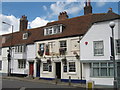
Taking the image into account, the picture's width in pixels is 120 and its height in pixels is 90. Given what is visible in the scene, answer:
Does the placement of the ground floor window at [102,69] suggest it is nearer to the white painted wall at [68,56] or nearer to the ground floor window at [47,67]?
the white painted wall at [68,56]

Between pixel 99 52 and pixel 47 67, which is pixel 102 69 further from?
pixel 47 67

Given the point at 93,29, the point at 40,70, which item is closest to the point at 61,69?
the point at 40,70

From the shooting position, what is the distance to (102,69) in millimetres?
18047

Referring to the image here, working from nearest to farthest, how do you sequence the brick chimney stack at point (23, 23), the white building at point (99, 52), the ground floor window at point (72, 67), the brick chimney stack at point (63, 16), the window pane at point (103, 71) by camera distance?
the white building at point (99, 52)
the window pane at point (103, 71)
the ground floor window at point (72, 67)
the brick chimney stack at point (63, 16)
the brick chimney stack at point (23, 23)

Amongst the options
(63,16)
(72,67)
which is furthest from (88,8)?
(72,67)

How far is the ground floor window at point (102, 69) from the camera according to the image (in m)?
17.5

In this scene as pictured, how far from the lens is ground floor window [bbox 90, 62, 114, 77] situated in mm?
17527

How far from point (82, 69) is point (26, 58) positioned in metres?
11.5

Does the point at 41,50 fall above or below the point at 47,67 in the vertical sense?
above

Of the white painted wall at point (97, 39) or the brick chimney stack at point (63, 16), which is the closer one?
the white painted wall at point (97, 39)

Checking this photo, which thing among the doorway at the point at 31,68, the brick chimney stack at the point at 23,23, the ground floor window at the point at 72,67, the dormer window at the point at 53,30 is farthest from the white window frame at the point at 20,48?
the ground floor window at the point at 72,67

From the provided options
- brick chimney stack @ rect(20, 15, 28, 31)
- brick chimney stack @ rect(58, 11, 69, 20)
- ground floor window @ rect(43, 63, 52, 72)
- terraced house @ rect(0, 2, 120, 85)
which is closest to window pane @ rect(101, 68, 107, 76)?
terraced house @ rect(0, 2, 120, 85)

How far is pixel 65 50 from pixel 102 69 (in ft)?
20.0

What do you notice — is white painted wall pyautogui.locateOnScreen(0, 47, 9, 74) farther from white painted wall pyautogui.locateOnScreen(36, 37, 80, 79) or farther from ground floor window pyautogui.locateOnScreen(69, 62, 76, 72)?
ground floor window pyautogui.locateOnScreen(69, 62, 76, 72)
